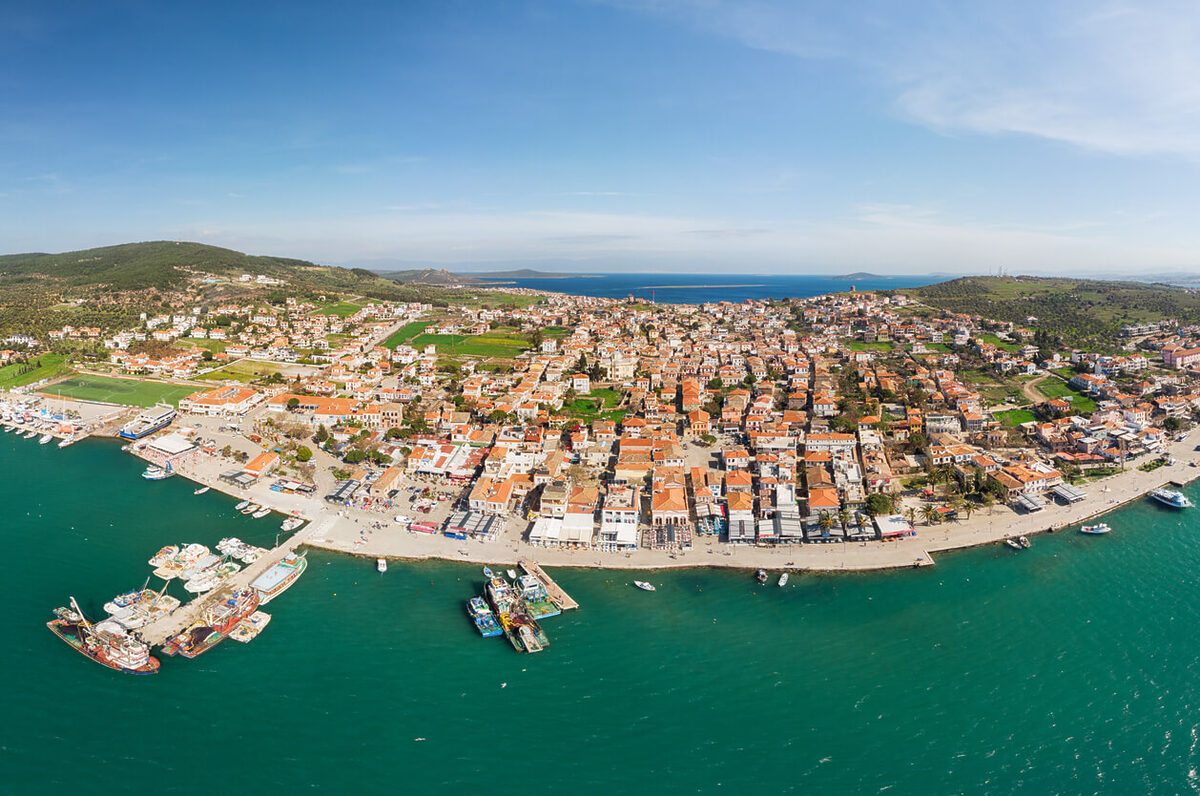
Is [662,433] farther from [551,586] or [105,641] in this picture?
[105,641]

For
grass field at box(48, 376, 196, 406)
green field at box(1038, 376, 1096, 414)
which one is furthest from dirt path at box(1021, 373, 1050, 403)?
grass field at box(48, 376, 196, 406)

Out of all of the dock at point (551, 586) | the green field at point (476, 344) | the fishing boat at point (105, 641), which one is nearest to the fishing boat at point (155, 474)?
the fishing boat at point (105, 641)

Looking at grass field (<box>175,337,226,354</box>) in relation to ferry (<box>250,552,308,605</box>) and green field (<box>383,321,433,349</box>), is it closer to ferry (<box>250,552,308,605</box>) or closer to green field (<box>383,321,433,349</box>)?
green field (<box>383,321,433,349</box>)

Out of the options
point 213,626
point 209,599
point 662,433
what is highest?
point 662,433

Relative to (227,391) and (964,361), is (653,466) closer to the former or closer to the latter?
(227,391)

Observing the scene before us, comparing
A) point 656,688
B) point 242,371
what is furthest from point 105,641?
point 242,371

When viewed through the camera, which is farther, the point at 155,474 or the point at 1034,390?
the point at 1034,390
